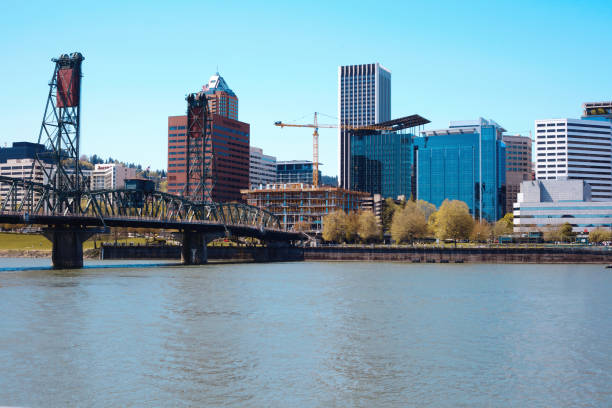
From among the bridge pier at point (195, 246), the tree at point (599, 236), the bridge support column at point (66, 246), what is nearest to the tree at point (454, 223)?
the tree at point (599, 236)

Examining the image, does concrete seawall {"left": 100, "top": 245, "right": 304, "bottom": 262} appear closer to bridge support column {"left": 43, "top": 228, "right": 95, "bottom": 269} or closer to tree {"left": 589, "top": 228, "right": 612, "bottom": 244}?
bridge support column {"left": 43, "top": 228, "right": 95, "bottom": 269}

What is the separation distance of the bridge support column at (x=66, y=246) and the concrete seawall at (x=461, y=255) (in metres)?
75.2

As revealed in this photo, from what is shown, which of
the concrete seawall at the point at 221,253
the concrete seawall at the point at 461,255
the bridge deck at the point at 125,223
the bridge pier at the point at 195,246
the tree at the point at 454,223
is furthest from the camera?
the concrete seawall at the point at 221,253

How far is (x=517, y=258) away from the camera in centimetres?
16562

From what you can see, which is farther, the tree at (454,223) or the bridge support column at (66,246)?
the tree at (454,223)

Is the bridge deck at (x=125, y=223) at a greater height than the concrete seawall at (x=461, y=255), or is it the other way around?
the bridge deck at (x=125, y=223)

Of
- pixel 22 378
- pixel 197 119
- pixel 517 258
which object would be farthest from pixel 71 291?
pixel 517 258

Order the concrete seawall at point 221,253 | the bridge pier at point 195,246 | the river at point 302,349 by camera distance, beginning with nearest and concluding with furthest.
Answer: the river at point 302,349, the bridge pier at point 195,246, the concrete seawall at point 221,253

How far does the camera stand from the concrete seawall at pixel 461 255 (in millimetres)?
162875

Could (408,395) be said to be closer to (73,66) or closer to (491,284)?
(491,284)

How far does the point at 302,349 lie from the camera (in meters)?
42.8

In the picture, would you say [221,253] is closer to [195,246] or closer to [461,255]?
[195,246]

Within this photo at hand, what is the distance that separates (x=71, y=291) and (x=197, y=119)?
345ft

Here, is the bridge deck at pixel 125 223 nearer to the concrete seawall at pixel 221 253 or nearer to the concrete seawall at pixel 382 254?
the concrete seawall at pixel 221 253
